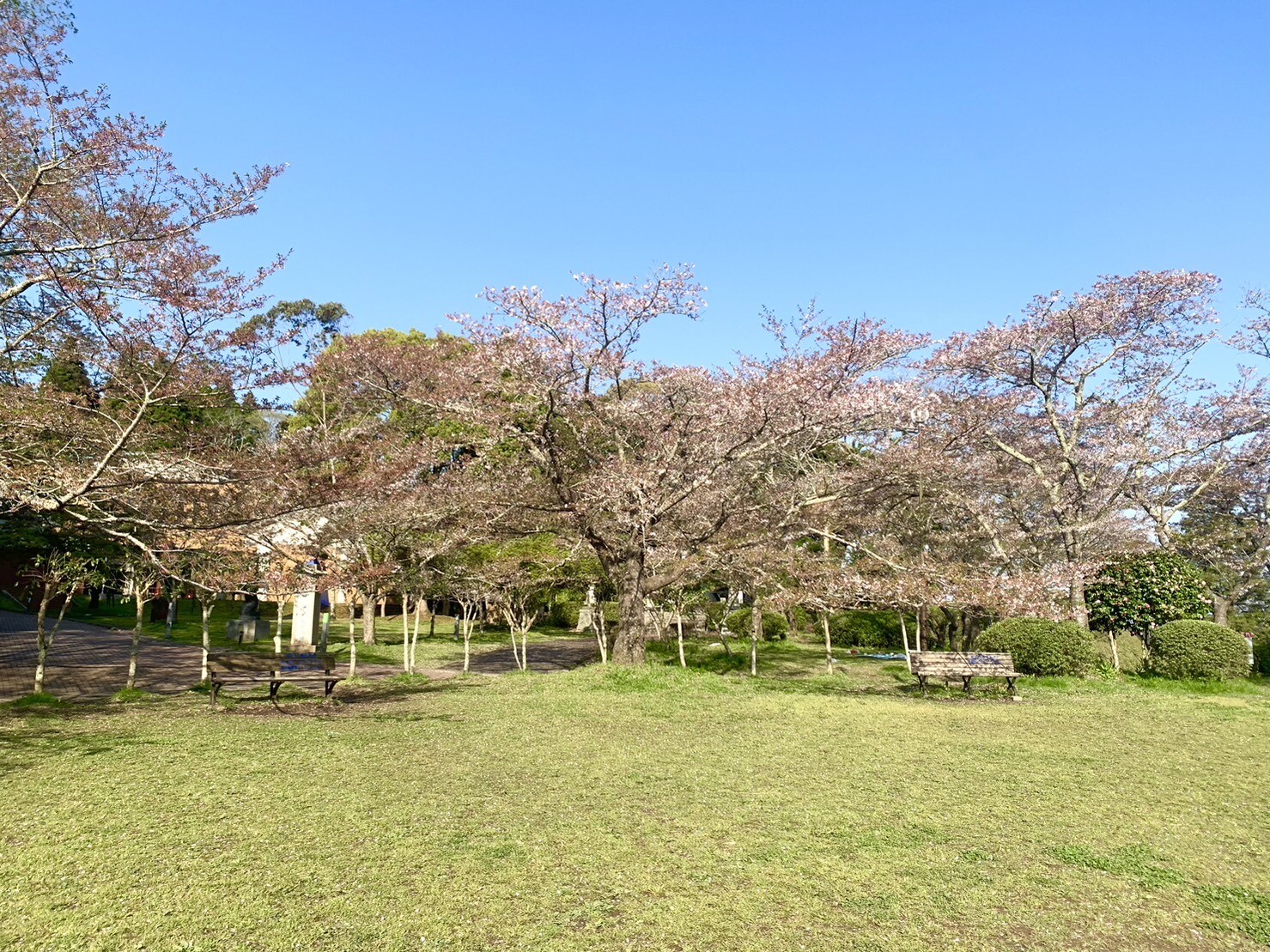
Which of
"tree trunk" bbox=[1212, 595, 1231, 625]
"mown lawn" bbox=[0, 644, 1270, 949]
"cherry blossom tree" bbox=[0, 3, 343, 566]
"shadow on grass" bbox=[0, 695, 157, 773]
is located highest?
"cherry blossom tree" bbox=[0, 3, 343, 566]

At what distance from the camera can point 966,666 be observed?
12.8 metres

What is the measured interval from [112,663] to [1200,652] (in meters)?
21.4

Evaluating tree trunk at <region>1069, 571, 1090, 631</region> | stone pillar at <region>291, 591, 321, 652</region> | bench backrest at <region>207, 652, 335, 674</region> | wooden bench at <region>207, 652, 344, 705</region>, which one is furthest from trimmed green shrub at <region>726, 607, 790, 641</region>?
wooden bench at <region>207, 652, 344, 705</region>

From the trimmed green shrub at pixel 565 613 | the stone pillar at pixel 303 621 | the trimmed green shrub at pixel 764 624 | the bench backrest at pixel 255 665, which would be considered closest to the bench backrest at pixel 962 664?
the bench backrest at pixel 255 665

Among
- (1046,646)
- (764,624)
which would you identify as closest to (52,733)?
(1046,646)

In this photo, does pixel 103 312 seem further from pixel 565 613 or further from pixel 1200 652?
pixel 565 613

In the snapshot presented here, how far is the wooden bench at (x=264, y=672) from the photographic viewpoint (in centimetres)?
1031

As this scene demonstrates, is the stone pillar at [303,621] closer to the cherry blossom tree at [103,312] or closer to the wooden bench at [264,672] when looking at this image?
the wooden bench at [264,672]

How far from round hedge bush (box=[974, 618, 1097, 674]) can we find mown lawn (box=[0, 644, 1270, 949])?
4825 mm

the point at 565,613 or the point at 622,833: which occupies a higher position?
the point at 565,613

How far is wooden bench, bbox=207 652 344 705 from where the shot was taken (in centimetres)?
1031

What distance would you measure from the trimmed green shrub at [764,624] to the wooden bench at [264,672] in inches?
610

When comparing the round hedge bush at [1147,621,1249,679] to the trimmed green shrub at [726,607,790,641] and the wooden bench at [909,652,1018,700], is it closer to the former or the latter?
the wooden bench at [909,652,1018,700]

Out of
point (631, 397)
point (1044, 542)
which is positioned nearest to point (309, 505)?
point (631, 397)
